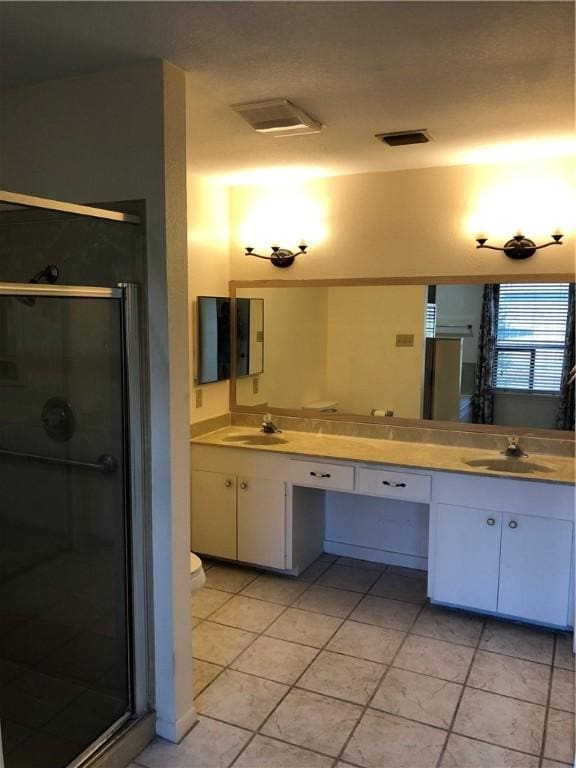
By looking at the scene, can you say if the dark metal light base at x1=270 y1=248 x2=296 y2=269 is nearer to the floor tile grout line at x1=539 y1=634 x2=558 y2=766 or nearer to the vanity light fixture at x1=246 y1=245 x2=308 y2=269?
the vanity light fixture at x1=246 y1=245 x2=308 y2=269

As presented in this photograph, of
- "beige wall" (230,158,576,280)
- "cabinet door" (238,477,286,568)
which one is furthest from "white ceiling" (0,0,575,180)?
"cabinet door" (238,477,286,568)

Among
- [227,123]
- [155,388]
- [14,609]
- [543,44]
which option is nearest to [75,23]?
[227,123]

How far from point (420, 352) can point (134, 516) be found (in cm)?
196

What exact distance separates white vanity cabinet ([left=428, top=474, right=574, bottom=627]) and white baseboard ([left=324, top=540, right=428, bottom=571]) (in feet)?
1.80

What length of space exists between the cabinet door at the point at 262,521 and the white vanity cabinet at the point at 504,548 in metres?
0.85

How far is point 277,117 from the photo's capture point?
247cm

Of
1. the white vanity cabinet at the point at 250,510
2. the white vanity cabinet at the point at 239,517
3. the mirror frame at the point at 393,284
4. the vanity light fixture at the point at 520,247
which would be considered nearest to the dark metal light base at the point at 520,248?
the vanity light fixture at the point at 520,247

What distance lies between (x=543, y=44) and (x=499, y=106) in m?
0.53

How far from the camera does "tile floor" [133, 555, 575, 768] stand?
2.19 meters

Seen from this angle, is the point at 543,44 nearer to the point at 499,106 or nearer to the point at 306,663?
the point at 499,106

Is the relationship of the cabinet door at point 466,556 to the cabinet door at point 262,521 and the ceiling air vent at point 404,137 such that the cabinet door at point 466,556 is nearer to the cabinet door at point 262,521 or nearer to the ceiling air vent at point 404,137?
the cabinet door at point 262,521

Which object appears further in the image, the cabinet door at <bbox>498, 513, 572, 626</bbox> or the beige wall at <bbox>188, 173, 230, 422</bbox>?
the beige wall at <bbox>188, 173, 230, 422</bbox>

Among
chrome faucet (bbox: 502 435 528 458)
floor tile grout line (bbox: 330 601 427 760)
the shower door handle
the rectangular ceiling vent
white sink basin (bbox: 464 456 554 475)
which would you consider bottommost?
floor tile grout line (bbox: 330 601 427 760)

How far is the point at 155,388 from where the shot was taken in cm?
215
